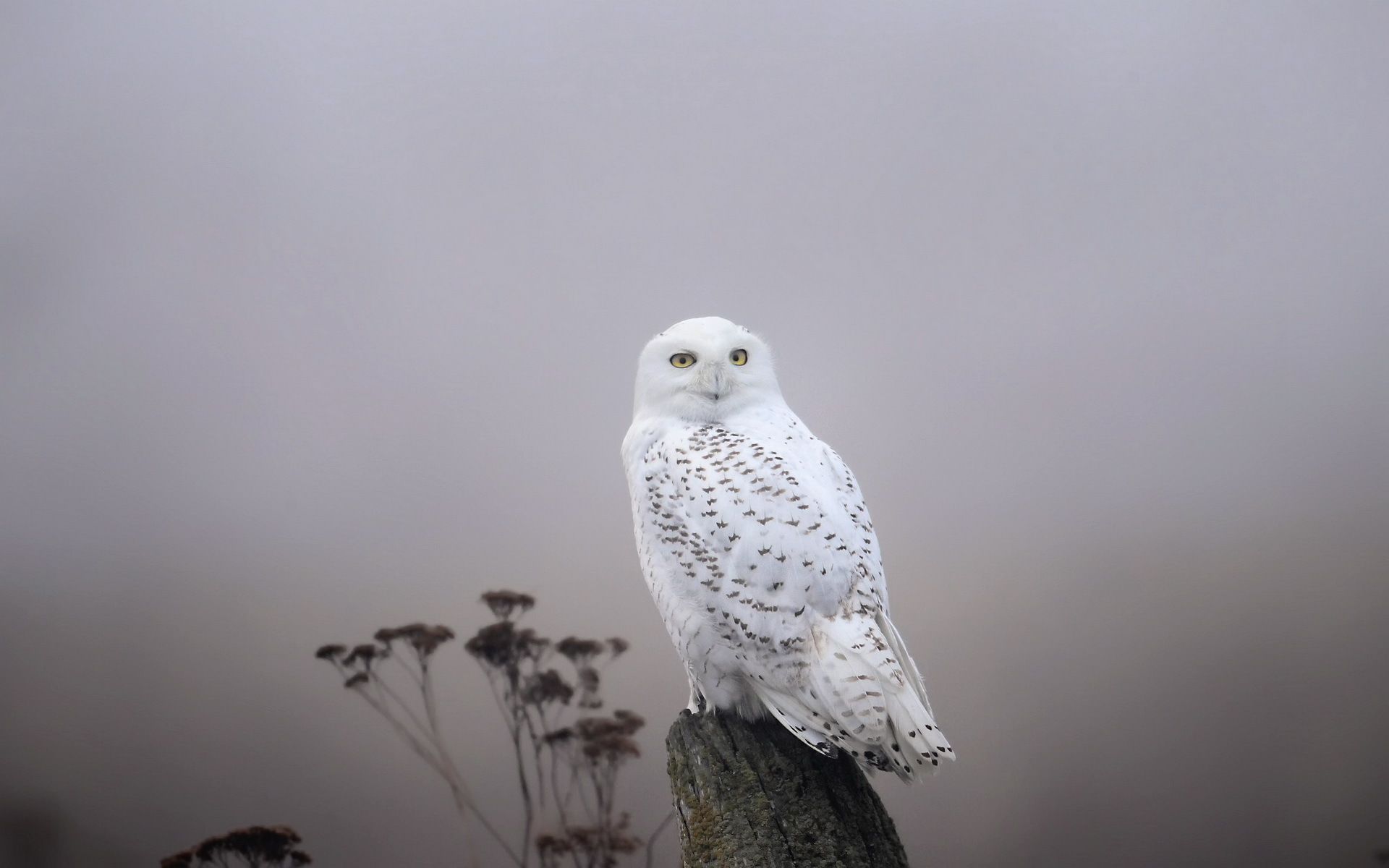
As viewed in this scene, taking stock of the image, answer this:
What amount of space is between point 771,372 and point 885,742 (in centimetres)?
71

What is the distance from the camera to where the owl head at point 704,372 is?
1744 mm

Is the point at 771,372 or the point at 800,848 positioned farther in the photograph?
the point at 771,372

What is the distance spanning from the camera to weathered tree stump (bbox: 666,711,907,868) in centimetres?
147

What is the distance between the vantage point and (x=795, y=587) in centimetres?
154

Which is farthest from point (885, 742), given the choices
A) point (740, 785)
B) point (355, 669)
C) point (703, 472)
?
point (355, 669)

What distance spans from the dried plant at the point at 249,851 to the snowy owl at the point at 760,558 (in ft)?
4.73

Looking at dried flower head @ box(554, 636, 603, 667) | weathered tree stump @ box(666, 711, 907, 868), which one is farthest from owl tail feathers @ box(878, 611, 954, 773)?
dried flower head @ box(554, 636, 603, 667)

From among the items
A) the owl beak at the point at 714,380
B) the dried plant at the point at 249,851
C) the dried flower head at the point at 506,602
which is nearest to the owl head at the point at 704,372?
the owl beak at the point at 714,380

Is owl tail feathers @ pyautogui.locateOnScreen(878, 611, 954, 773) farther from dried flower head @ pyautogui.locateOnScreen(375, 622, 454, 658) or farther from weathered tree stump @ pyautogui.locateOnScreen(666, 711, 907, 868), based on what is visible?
dried flower head @ pyautogui.locateOnScreen(375, 622, 454, 658)

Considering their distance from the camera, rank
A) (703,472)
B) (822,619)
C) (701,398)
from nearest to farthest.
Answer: (822,619) → (703,472) → (701,398)

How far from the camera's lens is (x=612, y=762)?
105 inches

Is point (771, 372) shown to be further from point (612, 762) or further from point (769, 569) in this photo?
point (612, 762)

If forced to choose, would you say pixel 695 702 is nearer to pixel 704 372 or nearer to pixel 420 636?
pixel 704 372

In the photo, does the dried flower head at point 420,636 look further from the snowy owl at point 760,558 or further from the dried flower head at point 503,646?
the snowy owl at point 760,558
